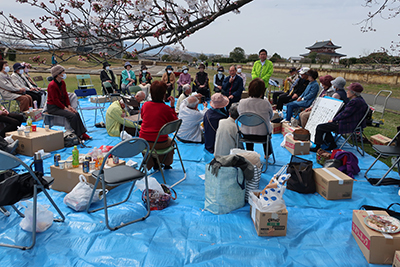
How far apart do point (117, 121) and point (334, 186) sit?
4.29 meters

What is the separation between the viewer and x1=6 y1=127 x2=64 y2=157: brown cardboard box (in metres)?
4.92

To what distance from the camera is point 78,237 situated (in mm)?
2646

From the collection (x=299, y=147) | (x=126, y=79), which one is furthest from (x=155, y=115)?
(x=126, y=79)

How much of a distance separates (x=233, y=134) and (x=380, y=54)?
268cm

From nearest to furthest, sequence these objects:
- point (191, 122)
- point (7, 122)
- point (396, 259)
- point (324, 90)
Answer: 1. point (396, 259)
2. point (7, 122)
3. point (191, 122)
4. point (324, 90)

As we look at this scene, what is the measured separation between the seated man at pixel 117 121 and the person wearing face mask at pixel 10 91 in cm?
300

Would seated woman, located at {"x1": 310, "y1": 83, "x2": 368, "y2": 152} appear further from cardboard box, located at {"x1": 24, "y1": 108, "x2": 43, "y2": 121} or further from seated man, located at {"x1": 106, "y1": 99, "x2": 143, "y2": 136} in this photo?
cardboard box, located at {"x1": 24, "y1": 108, "x2": 43, "y2": 121}

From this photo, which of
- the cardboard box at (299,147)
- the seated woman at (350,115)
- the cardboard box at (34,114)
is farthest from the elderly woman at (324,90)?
the cardboard box at (34,114)

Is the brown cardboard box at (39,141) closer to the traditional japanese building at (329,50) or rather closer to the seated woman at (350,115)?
the seated woman at (350,115)

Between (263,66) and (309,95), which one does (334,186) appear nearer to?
(309,95)

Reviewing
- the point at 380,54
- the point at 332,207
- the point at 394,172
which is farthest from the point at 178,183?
the point at 380,54

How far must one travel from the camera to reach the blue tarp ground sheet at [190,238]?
94.0 inches

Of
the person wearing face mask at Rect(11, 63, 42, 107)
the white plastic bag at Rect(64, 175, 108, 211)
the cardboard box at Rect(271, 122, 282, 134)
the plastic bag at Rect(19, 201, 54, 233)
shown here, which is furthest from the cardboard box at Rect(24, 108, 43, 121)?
the cardboard box at Rect(271, 122, 282, 134)

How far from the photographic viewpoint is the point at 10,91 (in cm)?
725
